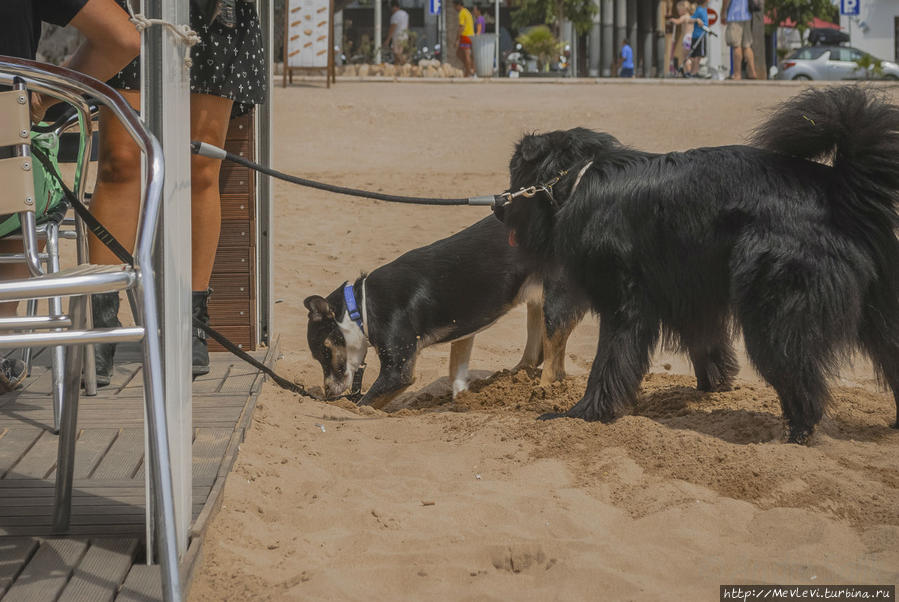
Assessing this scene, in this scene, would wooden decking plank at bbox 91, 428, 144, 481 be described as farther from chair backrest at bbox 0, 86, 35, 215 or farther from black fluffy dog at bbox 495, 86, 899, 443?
black fluffy dog at bbox 495, 86, 899, 443

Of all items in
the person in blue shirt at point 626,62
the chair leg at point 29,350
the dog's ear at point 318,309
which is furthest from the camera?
the person in blue shirt at point 626,62

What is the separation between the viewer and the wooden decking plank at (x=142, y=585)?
206 centimetres

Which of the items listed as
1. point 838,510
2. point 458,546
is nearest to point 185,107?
point 458,546

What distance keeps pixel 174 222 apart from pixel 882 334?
2472 millimetres

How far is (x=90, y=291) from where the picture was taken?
5.78ft

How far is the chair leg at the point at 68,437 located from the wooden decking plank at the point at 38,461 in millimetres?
463

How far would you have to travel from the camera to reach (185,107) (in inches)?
88.3

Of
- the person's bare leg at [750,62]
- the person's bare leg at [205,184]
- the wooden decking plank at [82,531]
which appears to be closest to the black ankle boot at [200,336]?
the person's bare leg at [205,184]

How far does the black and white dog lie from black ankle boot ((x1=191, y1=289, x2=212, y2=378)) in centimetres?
101

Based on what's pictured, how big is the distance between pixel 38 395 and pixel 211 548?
1586mm

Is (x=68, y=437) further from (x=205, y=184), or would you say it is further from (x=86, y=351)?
(x=205, y=184)

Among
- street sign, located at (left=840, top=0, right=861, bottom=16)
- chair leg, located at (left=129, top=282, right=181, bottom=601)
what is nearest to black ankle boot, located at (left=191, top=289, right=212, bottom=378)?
chair leg, located at (left=129, top=282, right=181, bottom=601)

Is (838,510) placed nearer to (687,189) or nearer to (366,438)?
(687,189)

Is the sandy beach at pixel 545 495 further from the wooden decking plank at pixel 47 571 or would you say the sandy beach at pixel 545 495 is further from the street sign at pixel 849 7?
the street sign at pixel 849 7
